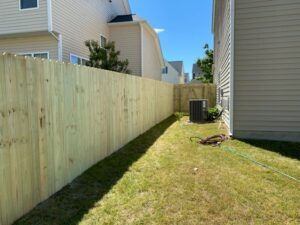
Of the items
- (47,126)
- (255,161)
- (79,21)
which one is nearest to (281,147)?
(255,161)

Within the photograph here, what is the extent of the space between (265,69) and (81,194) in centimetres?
517

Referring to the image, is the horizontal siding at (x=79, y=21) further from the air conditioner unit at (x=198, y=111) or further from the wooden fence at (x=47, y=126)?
the wooden fence at (x=47, y=126)

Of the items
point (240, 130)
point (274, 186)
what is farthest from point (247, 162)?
point (240, 130)

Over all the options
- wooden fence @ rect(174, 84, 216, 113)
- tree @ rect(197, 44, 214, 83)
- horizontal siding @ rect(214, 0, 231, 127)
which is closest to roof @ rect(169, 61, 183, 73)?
tree @ rect(197, 44, 214, 83)

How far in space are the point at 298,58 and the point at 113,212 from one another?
5.51 meters

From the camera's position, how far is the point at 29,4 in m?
9.92

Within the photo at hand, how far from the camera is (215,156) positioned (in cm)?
507

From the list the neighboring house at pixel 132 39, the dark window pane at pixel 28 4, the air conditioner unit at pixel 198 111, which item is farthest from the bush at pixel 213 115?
the dark window pane at pixel 28 4

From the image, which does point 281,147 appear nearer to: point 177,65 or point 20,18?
point 20,18

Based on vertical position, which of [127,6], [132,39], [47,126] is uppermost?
[127,6]

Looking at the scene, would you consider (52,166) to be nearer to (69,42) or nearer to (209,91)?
(69,42)

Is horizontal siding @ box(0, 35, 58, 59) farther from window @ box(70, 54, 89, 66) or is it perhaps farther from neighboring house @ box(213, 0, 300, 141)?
neighboring house @ box(213, 0, 300, 141)

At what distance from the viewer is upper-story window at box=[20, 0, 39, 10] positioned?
973 cm

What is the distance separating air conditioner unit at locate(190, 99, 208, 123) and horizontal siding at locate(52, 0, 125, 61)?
5699mm
